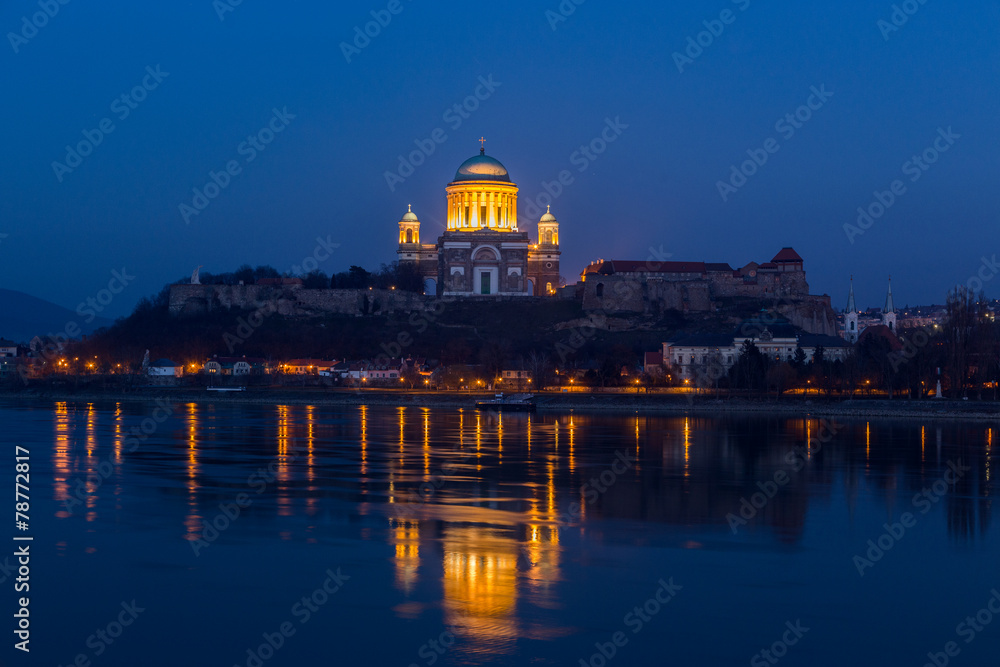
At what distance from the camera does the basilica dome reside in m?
64.2

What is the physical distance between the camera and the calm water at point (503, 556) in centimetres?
905

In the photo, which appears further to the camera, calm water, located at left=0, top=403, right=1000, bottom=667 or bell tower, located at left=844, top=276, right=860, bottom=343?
bell tower, located at left=844, top=276, right=860, bottom=343

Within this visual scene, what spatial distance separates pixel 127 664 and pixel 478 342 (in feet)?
149

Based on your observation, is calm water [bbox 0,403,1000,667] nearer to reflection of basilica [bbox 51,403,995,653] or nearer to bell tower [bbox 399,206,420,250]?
reflection of basilica [bbox 51,403,995,653]

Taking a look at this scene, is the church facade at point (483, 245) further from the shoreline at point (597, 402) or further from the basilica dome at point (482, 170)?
the shoreline at point (597, 402)

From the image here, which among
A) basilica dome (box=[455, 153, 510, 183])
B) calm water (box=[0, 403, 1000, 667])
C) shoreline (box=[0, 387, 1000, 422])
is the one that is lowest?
calm water (box=[0, 403, 1000, 667])

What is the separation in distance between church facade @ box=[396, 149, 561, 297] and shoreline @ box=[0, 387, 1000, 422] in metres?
18.3

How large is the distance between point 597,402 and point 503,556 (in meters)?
28.7

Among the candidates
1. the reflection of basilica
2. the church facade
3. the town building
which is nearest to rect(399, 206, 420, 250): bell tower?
the church facade

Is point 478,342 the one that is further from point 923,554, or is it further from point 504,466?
point 923,554

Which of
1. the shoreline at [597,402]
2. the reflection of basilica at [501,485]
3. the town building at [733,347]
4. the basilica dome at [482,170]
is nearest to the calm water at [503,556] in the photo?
the reflection of basilica at [501,485]

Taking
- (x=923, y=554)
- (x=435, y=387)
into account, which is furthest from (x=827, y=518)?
(x=435, y=387)

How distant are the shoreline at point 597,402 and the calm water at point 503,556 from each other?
537 inches

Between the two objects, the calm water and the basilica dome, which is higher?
the basilica dome
